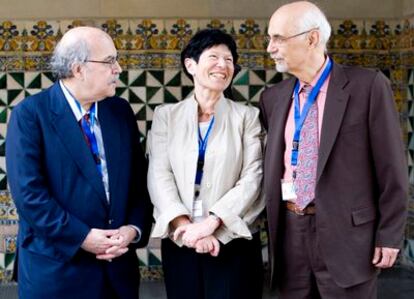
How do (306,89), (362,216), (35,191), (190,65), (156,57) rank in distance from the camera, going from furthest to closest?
(156,57)
(190,65)
(306,89)
(362,216)
(35,191)

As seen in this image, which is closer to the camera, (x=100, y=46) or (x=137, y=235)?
(x=100, y=46)

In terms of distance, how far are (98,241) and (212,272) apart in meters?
0.52

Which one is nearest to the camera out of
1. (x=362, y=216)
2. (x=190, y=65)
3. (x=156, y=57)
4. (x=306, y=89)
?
(x=362, y=216)

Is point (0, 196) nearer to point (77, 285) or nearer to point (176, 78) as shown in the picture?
point (176, 78)

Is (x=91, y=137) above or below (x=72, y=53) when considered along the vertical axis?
below

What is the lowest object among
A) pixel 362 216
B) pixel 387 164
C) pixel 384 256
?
pixel 384 256

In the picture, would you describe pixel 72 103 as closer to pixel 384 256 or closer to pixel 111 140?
pixel 111 140

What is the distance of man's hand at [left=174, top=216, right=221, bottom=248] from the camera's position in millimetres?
2670

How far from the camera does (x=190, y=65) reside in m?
2.83

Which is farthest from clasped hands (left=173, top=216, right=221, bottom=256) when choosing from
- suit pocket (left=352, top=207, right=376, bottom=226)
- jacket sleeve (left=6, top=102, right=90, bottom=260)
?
suit pocket (left=352, top=207, right=376, bottom=226)

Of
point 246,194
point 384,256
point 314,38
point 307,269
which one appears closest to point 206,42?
point 314,38

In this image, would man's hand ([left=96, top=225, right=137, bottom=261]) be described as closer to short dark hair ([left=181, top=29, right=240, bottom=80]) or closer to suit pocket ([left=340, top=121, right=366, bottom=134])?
short dark hair ([left=181, top=29, right=240, bottom=80])

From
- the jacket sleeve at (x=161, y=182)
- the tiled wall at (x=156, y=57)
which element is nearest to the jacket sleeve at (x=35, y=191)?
the jacket sleeve at (x=161, y=182)

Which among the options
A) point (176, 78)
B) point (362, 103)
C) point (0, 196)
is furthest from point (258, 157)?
point (0, 196)
